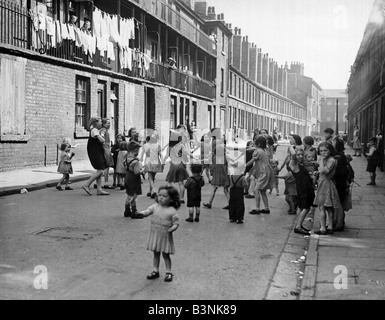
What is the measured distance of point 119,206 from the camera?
9.73 m

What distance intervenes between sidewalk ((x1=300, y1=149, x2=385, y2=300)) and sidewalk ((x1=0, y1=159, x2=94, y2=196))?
263 inches

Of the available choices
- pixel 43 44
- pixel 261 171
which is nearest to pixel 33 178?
pixel 43 44

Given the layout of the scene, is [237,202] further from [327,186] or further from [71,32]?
[71,32]

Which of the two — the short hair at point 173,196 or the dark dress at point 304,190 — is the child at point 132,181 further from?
the short hair at point 173,196

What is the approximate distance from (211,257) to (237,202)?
8.19ft

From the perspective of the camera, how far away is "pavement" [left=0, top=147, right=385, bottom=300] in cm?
462

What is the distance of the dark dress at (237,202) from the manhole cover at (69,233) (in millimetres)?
2298

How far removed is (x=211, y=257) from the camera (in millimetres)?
5945

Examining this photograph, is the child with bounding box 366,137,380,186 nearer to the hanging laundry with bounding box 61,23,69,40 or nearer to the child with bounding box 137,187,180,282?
the child with bounding box 137,187,180,282

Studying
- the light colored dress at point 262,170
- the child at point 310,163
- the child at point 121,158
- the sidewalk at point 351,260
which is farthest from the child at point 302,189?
the child at point 121,158

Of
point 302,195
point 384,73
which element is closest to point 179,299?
point 302,195

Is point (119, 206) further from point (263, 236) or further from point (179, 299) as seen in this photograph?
point (179, 299)

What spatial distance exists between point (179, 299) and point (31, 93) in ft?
44.3

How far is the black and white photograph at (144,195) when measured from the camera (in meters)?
4.89
